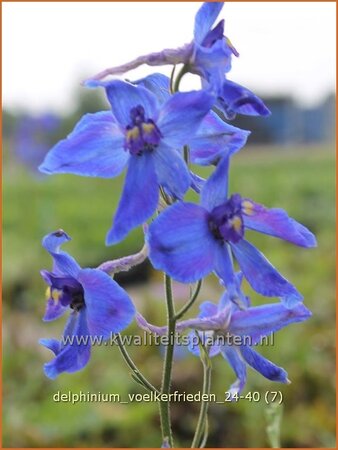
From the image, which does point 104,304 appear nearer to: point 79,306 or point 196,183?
point 79,306

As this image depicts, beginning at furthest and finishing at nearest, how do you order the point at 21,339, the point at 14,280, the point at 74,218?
the point at 74,218
the point at 14,280
the point at 21,339

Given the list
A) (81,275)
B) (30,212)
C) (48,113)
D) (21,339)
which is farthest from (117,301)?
(30,212)

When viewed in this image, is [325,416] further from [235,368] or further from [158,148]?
[158,148]

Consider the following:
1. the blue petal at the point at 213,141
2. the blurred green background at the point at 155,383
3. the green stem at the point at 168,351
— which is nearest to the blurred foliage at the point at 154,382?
the blurred green background at the point at 155,383

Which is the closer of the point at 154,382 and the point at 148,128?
the point at 148,128

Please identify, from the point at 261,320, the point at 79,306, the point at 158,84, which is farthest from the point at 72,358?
the point at 158,84

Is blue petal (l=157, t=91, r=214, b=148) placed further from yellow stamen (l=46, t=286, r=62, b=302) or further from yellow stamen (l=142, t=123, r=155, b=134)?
yellow stamen (l=46, t=286, r=62, b=302)

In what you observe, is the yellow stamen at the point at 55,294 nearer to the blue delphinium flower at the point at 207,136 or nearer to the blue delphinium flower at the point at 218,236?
the blue delphinium flower at the point at 218,236
